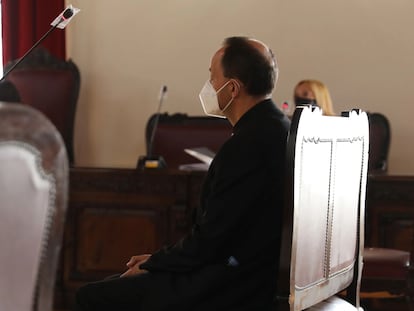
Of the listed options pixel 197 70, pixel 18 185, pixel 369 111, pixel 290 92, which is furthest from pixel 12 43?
pixel 18 185

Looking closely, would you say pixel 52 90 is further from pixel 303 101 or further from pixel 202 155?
pixel 303 101

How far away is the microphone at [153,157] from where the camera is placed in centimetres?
405

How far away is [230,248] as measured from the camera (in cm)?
214

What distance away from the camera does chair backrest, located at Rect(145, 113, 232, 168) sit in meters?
4.64

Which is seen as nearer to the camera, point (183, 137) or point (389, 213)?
point (389, 213)

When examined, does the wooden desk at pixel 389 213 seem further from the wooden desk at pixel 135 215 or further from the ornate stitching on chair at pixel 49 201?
the ornate stitching on chair at pixel 49 201

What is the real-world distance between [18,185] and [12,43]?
12.8 ft

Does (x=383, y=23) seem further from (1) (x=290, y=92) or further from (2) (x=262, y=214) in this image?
(2) (x=262, y=214)

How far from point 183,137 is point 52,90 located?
0.83 metres

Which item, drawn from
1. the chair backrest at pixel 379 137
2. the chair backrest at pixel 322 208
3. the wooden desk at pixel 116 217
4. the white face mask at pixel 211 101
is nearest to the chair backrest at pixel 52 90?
the wooden desk at pixel 116 217

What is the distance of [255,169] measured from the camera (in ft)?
6.92

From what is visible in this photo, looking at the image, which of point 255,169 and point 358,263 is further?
point 358,263

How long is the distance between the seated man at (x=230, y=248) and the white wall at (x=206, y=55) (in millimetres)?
2765

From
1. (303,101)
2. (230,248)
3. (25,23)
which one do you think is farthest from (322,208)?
(25,23)
